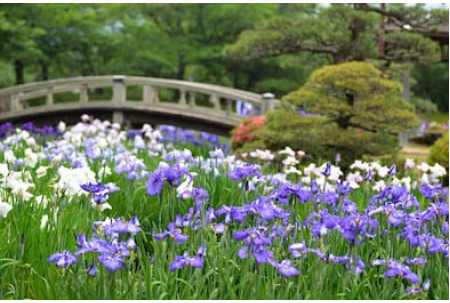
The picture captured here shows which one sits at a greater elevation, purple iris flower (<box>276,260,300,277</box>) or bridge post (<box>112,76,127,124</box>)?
bridge post (<box>112,76,127,124</box>)

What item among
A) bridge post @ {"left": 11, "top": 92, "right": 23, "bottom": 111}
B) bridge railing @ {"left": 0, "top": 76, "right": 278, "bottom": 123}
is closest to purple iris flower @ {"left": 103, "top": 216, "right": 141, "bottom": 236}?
bridge railing @ {"left": 0, "top": 76, "right": 278, "bottom": 123}

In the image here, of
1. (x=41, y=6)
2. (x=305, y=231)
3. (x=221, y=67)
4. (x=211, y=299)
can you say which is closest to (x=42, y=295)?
(x=211, y=299)

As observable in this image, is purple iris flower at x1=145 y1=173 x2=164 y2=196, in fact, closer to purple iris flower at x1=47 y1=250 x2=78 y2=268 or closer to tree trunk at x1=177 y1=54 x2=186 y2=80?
purple iris flower at x1=47 y1=250 x2=78 y2=268

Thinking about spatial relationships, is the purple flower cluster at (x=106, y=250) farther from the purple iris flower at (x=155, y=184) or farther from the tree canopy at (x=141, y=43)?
the tree canopy at (x=141, y=43)

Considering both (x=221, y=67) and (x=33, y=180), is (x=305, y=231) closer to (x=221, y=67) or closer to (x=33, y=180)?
(x=33, y=180)

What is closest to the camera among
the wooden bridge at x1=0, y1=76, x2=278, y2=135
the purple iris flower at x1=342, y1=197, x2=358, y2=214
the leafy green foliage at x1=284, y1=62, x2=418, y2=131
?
the purple iris flower at x1=342, y1=197, x2=358, y2=214

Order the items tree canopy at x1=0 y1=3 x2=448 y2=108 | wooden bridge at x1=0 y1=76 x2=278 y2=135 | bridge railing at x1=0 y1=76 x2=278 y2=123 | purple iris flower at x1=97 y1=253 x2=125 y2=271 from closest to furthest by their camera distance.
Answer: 1. purple iris flower at x1=97 y1=253 x2=125 y2=271
2. bridge railing at x1=0 y1=76 x2=278 y2=123
3. wooden bridge at x1=0 y1=76 x2=278 y2=135
4. tree canopy at x1=0 y1=3 x2=448 y2=108

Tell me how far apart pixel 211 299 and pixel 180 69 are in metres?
22.9

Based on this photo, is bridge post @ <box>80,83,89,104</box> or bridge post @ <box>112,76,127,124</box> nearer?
bridge post @ <box>112,76,127,124</box>

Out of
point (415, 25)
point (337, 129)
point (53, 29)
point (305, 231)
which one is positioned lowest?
point (305, 231)

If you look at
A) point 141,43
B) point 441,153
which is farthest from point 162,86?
point 141,43

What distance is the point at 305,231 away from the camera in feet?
11.6

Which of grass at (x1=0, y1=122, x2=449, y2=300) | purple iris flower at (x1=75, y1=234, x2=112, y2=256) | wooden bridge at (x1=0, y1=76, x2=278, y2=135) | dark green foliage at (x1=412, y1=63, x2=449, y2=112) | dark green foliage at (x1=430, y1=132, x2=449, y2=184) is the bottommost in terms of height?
grass at (x1=0, y1=122, x2=449, y2=300)

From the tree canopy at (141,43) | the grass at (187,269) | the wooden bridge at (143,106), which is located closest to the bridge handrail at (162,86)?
the wooden bridge at (143,106)
